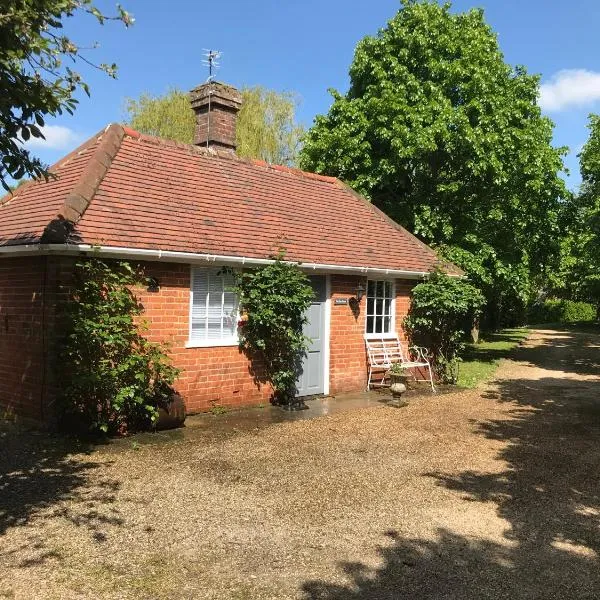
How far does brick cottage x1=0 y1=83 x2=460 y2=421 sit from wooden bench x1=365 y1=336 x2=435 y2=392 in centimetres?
21

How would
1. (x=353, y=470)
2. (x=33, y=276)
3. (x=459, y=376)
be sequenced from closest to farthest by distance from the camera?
(x=353, y=470) < (x=33, y=276) < (x=459, y=376)

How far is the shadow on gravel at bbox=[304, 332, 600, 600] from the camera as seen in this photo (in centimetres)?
410

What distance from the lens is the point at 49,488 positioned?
6031mm

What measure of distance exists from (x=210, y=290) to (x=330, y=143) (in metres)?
10.1

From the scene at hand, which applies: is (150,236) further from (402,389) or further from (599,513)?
(599,513)

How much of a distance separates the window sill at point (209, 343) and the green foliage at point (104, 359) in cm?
106

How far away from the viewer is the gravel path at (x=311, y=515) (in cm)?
417

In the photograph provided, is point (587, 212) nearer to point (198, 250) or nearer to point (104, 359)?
point (198, 250)

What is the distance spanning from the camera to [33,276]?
8.70 m

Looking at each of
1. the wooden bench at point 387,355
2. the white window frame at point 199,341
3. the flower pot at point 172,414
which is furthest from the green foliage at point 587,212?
the flower pot at point 172,414

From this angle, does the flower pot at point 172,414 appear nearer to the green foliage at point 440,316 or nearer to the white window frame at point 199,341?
the white window frame at point 199,341

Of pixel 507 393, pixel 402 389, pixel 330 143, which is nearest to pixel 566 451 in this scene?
pixel 402 389

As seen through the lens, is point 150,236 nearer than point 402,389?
Yes

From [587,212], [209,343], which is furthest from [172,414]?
[587,212]
